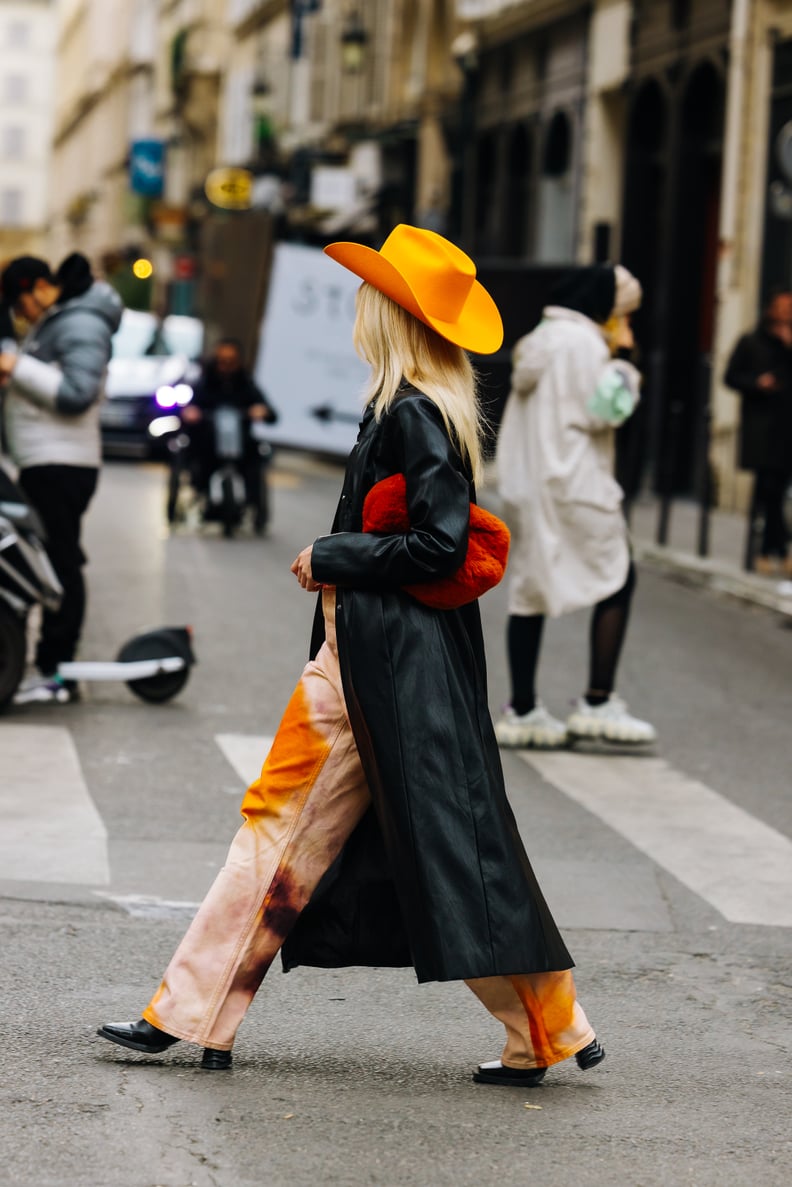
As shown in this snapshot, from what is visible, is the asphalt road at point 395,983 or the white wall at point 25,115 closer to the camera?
the asphalt road at point 395,983

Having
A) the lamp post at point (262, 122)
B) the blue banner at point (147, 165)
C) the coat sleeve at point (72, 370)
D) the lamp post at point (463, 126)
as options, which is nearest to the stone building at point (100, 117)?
the blue banner at point (147, 165)

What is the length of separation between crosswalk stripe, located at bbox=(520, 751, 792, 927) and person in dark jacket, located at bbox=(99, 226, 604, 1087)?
2053 mm

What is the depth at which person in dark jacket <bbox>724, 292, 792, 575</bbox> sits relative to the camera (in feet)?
47.9

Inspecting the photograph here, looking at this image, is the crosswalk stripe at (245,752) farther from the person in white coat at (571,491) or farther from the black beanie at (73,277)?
the black beanie at (73,277)

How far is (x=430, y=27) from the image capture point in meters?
32.4

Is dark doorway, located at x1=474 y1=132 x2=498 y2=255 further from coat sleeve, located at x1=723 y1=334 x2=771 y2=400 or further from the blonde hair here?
the blonde hair

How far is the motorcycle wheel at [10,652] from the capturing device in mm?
8336

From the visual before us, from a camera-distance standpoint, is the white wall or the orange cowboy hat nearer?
the orange cowboy hat

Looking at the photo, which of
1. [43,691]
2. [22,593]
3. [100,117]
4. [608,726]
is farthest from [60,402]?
[100,117]

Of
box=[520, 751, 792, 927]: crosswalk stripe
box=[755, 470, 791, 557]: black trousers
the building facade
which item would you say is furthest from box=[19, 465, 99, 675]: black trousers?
the building facade

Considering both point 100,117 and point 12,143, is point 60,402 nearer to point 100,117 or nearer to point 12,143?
point 100,117

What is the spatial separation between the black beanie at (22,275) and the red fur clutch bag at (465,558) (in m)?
4.56

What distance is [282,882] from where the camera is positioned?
423 cm

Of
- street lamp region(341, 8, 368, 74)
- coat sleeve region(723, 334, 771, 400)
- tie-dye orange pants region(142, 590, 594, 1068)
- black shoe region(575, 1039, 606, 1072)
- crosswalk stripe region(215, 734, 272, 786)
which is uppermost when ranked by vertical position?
street lamp region(341, 8, 368, 74)
